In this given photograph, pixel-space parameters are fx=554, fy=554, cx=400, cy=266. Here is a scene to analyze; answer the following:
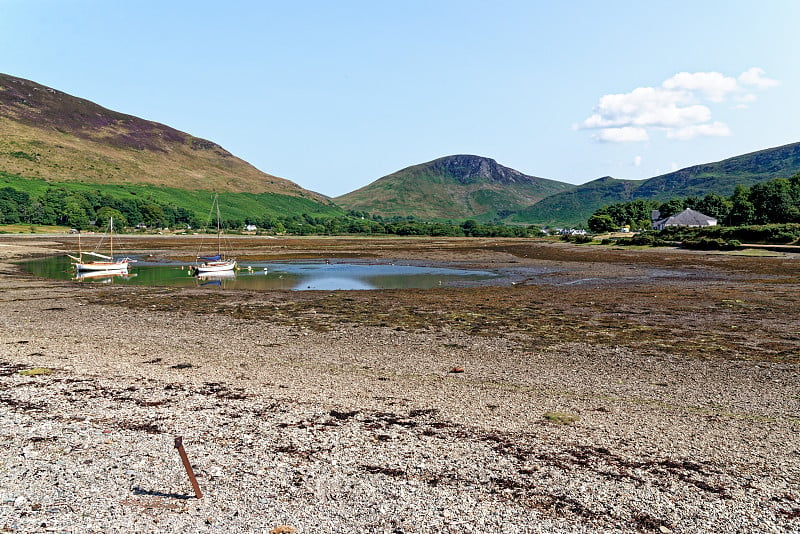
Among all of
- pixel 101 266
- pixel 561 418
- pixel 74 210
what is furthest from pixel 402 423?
pixel 74 210

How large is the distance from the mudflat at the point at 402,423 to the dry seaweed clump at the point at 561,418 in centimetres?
7

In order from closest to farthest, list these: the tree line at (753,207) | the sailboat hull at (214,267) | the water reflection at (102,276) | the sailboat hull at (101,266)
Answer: the water reflection at (102,276), the sailboat hull at (101,266), the sailboat hull at (214,267), the tree line at (753,207)

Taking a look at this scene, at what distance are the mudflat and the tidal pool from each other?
56.5 ft

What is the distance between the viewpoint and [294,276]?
49.9m

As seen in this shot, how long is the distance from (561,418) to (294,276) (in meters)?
40.2

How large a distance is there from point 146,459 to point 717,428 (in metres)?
11.0

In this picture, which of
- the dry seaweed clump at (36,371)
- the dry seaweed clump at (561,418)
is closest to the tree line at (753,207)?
the dry seaweed clump at (561,418)

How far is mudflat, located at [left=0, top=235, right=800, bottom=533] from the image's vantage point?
314 inches

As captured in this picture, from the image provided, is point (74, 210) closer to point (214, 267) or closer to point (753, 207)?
point (214, 267)

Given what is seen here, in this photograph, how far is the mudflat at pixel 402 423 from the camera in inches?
314

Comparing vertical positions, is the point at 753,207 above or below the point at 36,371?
above

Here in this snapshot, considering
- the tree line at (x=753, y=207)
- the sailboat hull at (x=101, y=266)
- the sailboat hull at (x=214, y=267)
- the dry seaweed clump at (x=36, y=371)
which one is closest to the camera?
the dry seaweed clump at (x=36, y=371)

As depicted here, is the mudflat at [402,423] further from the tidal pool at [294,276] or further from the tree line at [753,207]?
the tree line at [753,207]

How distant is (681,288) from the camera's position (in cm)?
→ 3728
